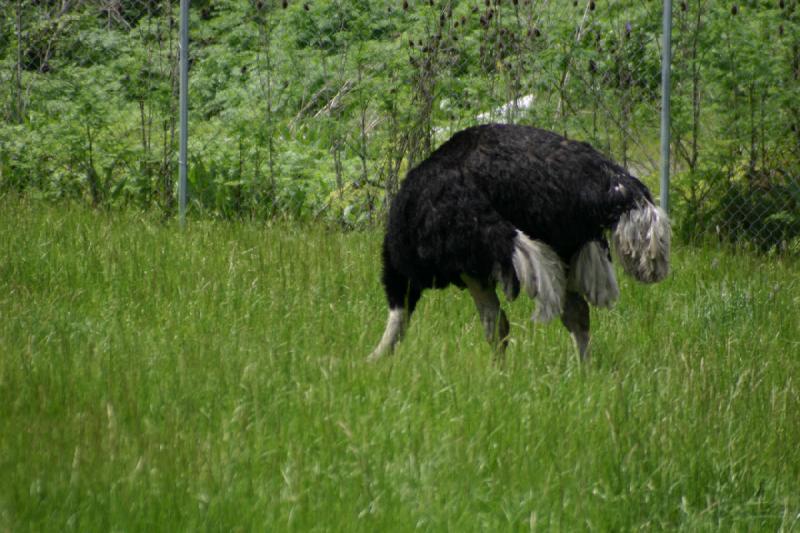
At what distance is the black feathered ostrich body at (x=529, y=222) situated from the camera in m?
5.12

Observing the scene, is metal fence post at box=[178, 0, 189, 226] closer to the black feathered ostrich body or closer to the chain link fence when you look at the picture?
the chain link fence

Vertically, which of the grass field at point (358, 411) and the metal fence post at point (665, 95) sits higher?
the metal fence post at point (665, 95)

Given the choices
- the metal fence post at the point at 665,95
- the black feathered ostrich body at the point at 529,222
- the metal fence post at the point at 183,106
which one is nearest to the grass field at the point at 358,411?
the black feathered ostrich body at the point at 529,222

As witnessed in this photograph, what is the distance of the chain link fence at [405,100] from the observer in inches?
323

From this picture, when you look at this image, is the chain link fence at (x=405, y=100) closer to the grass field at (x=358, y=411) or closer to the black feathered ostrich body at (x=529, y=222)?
the grass field at (x=358, y=411)

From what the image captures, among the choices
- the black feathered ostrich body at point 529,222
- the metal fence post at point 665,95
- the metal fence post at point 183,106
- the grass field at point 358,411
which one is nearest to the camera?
the grass field at point 358,411

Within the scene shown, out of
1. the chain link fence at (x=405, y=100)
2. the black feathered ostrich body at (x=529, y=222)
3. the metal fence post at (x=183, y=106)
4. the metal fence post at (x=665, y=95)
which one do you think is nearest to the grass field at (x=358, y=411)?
the black feathered ostrich body at (x=529, y=222)

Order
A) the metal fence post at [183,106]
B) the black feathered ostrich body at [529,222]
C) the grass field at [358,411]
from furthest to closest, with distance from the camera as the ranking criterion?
1. the metal fence post at [183,106]
2. the black feathered ostrich body at [529,222]
3. the grass field at [358,411]

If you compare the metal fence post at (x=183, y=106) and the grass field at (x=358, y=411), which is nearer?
the grass field at (x=358, y=411)

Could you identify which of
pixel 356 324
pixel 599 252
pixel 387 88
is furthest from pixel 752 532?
pixel 387 88

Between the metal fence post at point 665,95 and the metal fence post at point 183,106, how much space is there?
2.89 metres

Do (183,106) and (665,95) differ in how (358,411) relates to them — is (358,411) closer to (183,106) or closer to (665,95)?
(665,95)

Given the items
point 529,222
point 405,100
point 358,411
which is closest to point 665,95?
point 405,100

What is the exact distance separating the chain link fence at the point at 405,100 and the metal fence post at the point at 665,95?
0.38 metres
